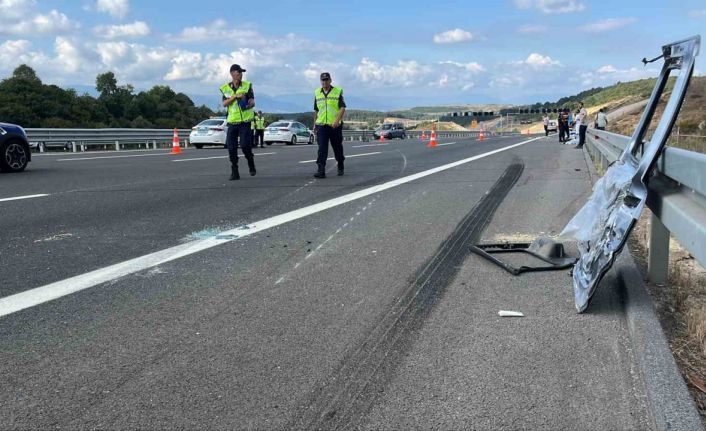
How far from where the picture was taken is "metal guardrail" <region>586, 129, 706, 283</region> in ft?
10.5

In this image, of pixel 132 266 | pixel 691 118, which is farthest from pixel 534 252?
pixel 691 118

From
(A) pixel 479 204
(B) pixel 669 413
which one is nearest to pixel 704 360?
(B) pixel 669 413

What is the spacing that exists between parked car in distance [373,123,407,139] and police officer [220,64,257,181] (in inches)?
1542

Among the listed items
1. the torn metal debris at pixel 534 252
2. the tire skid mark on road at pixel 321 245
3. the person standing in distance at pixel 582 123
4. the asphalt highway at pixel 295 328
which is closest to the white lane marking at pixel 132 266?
the asphalt highway at pixel 295 328

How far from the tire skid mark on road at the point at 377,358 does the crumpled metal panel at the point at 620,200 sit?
36.3 inches

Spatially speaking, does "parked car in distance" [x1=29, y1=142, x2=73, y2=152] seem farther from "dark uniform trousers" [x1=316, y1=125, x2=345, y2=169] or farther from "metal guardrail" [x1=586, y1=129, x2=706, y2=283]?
"metal guardrail" [x1=586, y1=129, x2=706, y2=283]

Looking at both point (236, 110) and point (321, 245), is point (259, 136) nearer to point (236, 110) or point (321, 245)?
point (236, 110)

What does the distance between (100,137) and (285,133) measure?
32.8 ft

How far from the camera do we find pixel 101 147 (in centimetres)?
2995

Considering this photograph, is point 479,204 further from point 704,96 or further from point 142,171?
point 704,96

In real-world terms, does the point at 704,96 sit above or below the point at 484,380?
above

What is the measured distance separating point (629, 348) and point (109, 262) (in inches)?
153

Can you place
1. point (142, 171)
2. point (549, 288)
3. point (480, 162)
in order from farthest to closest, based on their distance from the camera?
1. point (480, 162)
2. point (142, 171)
3. point (549, 288)

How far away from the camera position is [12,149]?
41.5ft
